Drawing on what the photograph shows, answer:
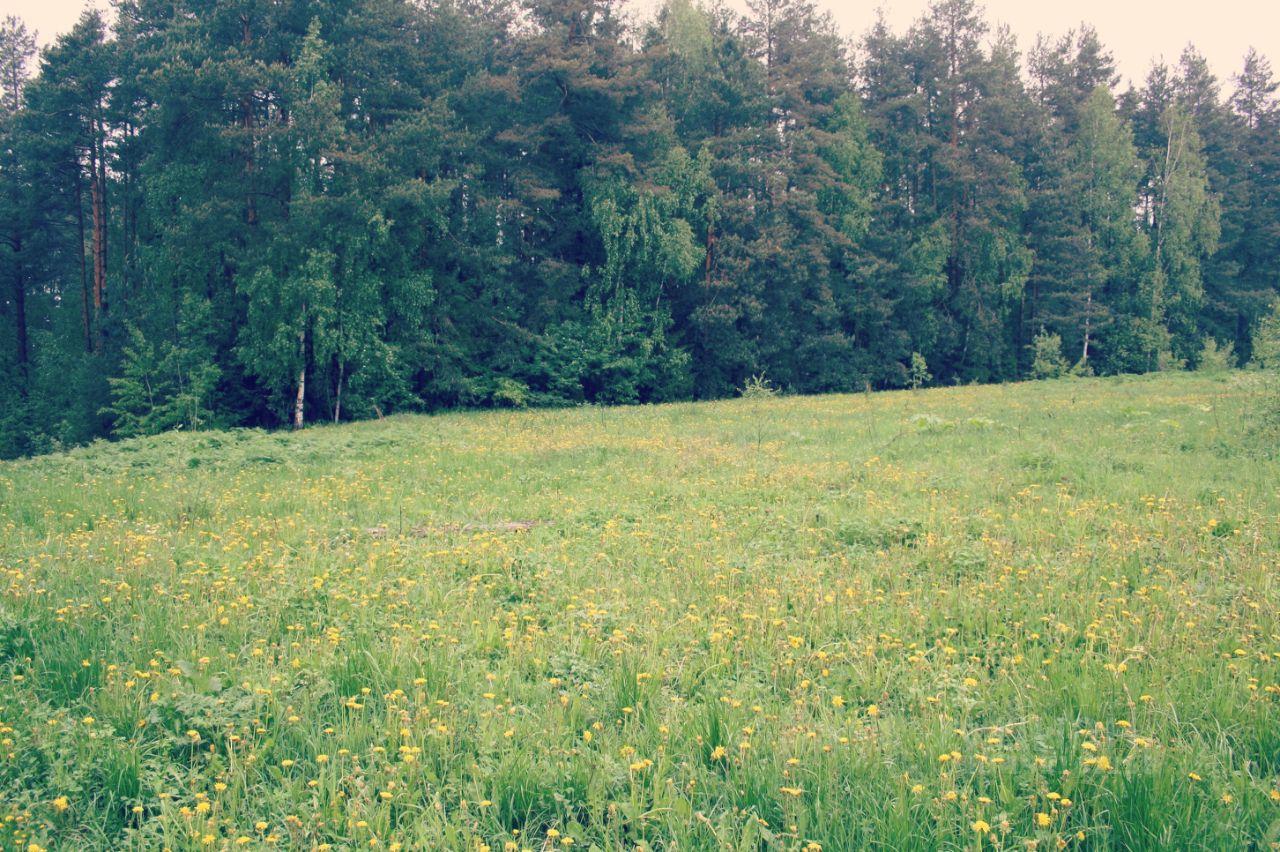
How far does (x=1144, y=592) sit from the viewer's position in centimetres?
565

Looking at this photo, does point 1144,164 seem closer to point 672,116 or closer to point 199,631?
point 672,116

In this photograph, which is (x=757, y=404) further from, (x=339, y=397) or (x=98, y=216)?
(x=98, y=216)

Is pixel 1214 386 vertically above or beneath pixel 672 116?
beneath

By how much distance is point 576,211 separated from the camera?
35.5 meters

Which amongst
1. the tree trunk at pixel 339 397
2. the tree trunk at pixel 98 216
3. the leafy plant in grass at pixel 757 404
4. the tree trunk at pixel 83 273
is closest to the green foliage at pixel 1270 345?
the leafy plant in grass at pixel 757 404

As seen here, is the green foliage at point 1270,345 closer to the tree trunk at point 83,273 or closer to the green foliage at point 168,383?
the green foliage at point 168,383

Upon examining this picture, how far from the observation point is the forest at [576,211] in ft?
86.0

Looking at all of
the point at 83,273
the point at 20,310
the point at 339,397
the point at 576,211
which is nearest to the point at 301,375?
the point at 339,397

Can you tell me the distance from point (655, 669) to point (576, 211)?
32986mm

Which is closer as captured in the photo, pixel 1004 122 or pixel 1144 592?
pixel 1144 592

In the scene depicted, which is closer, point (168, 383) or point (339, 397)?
point (168, 383)

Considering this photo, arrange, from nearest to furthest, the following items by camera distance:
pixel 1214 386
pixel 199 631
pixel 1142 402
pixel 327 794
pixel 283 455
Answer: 1. pixel 327 794
2. pixel 199 631
3. pixel 283 455
4. pixel 1142 402
5. pixel 1214 386

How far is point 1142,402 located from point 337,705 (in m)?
21.3

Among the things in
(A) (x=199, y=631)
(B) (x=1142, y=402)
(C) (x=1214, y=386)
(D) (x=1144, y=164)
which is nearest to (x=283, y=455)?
(A) (x=199, y=631)
